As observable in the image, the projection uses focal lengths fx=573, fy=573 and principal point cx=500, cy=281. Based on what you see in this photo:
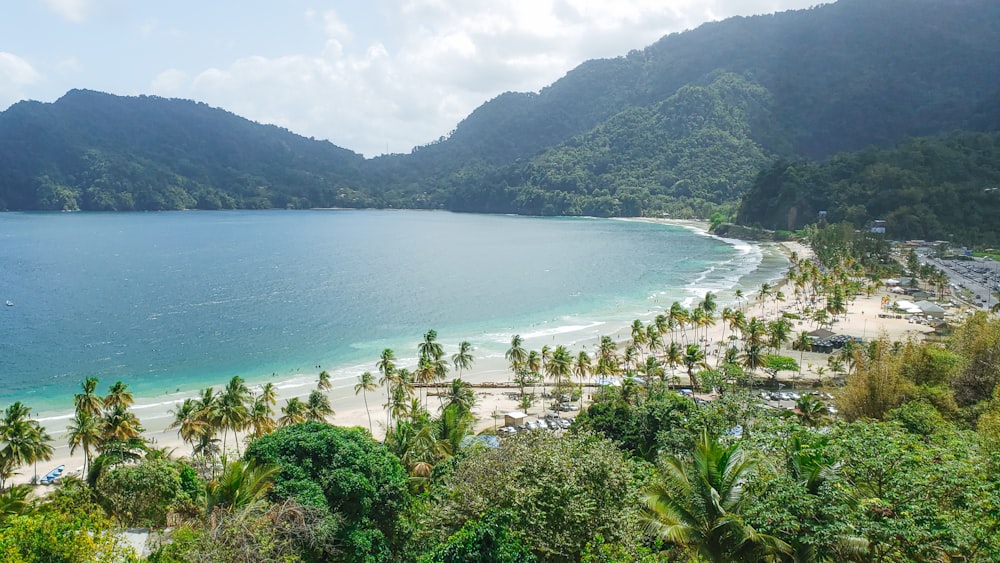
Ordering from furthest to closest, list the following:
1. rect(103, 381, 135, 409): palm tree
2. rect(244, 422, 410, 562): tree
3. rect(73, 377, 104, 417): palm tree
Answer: rect(103, 381, 135, 409): palm tree, rect(73, 377, 104, 417): palm tree, rect(244, 422, 410, 562): tree

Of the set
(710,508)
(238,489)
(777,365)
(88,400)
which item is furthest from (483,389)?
(710,508)

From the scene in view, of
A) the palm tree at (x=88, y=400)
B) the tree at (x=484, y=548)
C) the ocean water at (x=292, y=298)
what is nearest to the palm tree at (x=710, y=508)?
the tree at (x=484, y=548)

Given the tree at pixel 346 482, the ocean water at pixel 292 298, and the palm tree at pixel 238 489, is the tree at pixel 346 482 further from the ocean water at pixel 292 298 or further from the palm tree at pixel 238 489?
the ocean water at pixel 292 298

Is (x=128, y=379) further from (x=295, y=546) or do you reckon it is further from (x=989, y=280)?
(x=989, y=280)

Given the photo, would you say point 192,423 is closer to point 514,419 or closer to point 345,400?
point 345,400

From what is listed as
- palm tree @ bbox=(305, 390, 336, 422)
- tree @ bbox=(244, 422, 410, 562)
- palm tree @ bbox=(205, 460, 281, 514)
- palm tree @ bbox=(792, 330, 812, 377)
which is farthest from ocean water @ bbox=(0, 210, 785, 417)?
palm tree @ bbox=(205, 460, 281, 514)

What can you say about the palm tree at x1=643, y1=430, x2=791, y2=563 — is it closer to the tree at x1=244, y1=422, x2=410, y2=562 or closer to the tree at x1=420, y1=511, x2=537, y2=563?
the tree at x1=420, y1=511, x2=537, y2=563
